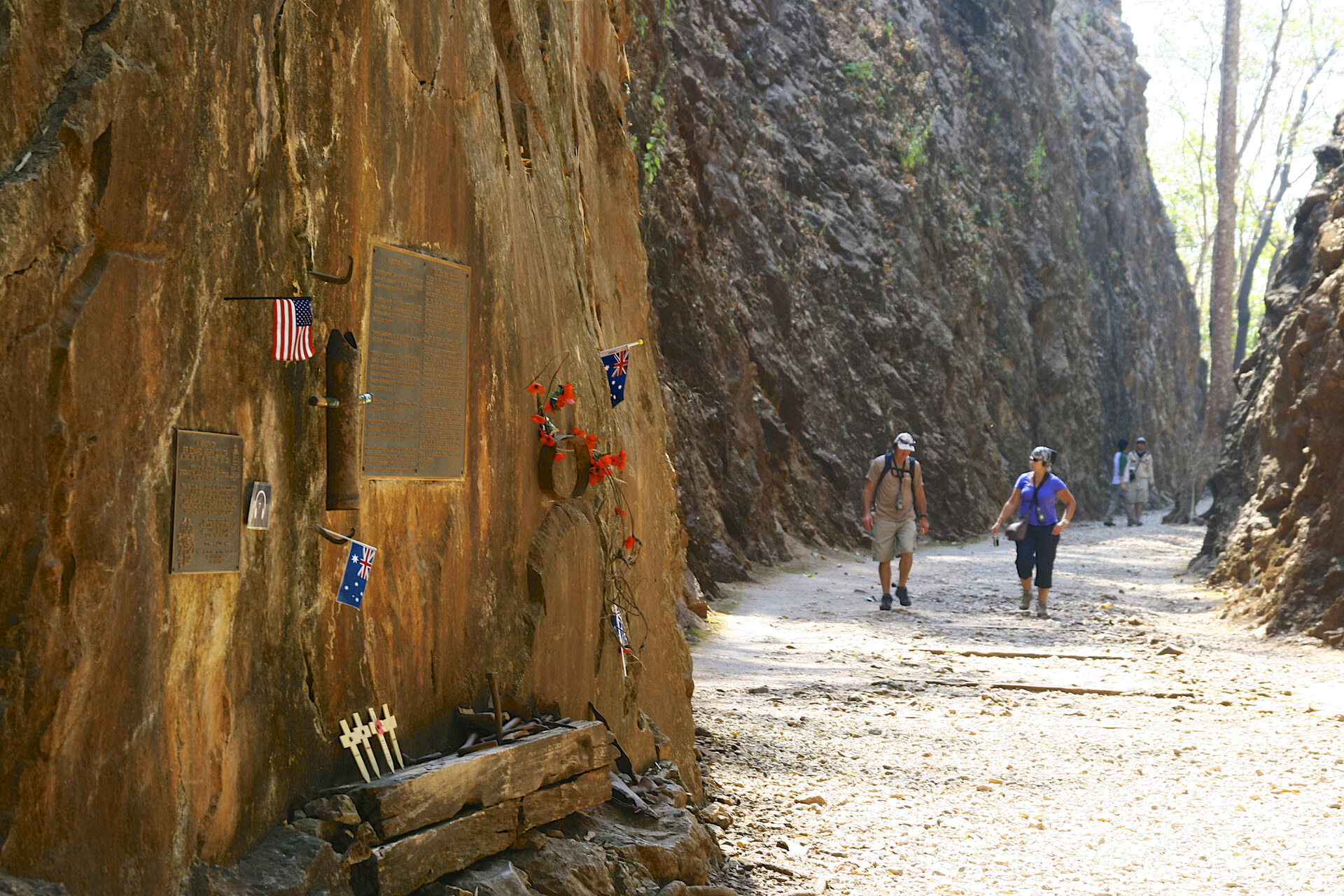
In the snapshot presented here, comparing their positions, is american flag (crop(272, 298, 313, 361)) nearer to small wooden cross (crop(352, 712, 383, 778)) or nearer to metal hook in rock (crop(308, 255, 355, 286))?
metal hook in rock (crop(308, 255, 355, 286))

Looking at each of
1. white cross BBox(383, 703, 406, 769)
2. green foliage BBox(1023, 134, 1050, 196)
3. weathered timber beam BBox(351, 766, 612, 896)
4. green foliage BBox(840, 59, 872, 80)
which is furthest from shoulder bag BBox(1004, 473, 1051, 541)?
green foliage BBox(1023, 134, 1050, 196)

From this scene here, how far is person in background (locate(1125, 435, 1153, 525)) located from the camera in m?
26.6

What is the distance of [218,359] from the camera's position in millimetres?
3232

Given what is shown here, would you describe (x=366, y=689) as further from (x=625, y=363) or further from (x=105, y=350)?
(x=625, y=363)

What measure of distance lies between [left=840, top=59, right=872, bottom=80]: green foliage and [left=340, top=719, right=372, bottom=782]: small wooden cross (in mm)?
24562

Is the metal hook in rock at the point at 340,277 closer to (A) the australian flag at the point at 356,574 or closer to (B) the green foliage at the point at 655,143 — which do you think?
(A) the australian flag at the point at 356,574

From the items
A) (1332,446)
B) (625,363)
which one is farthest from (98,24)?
(1332,446)

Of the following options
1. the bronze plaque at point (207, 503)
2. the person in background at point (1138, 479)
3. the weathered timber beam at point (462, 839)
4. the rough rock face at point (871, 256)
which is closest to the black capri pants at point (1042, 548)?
the rough rock face at point (871, 256)

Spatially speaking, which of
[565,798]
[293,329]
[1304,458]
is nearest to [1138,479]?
[1304,458]

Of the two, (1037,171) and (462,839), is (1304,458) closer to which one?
(462,839)

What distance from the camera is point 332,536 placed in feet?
12.0

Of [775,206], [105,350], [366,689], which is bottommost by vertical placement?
[366,689]

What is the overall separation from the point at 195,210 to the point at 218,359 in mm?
428

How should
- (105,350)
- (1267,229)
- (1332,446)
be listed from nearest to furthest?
1. (105,350)
2. (1332,446)
3. (1267,229)
